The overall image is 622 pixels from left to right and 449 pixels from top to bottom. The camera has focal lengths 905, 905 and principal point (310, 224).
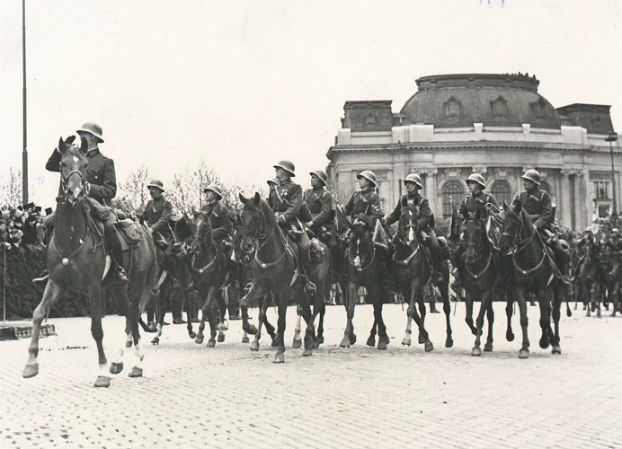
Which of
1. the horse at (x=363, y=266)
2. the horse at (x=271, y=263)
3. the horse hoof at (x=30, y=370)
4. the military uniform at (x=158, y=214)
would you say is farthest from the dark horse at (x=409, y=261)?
the horse hoof at (x=30, y=370)

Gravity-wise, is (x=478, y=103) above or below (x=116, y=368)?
above

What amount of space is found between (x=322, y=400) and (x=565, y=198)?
8877cm

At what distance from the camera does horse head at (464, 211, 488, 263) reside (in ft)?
53.1

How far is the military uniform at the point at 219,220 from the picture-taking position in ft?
61.9

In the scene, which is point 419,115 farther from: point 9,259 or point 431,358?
point 431,358

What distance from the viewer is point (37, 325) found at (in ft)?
37.6

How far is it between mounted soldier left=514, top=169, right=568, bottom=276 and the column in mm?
80467

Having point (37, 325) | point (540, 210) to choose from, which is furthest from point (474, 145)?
point (37, 325)

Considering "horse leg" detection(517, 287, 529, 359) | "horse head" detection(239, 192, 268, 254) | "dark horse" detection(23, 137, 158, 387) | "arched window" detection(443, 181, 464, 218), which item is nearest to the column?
"arched window" detection(443, 181, 464, 218)

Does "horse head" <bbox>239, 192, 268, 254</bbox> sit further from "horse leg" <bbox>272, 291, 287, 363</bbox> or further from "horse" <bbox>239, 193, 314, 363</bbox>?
"horse leg" <bbox>272, 291, 287, 363</bbox>

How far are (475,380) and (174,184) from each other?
147 feet

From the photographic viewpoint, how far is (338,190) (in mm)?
88250

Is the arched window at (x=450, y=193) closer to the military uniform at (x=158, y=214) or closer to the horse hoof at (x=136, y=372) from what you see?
the military uniform at (x=158, y=214)

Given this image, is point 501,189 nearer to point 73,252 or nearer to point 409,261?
point 409,261
